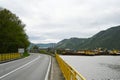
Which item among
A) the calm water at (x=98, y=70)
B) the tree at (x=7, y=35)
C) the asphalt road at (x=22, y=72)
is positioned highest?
the tree at (x=7, y=35)

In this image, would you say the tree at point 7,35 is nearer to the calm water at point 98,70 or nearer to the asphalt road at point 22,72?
the calm water at point 98,70

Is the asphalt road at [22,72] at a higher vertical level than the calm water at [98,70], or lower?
higher

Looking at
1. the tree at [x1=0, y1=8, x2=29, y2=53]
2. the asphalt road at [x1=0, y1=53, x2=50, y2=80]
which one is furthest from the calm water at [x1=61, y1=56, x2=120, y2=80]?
the tree at [x1=0, y1=8, x2=29, y2=53]

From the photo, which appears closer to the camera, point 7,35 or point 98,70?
point 98,70

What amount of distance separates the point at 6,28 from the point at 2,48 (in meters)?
6.18

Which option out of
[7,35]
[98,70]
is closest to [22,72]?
[98,70]

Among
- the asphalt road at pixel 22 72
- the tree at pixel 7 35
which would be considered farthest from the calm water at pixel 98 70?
the tree at pixel 7 35

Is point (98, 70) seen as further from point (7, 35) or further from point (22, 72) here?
point (22, 72)

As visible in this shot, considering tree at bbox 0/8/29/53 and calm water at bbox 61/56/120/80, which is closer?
calm water at bbox 61/56/120/80

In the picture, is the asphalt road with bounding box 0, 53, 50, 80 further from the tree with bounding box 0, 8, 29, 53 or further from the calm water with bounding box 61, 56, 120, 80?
the tree with bounding box 0, 8, 29, 53

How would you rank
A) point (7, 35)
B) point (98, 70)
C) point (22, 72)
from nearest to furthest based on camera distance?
point (22, 72), point (98, 70), point (7, 35)

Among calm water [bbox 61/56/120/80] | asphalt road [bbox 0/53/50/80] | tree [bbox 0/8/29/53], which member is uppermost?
tree [bbox 0/8/29/53]

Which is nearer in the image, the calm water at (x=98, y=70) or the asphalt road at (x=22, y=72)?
the asphalt road at (x=22, y=72)

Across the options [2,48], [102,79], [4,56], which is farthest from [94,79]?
[2,48]
